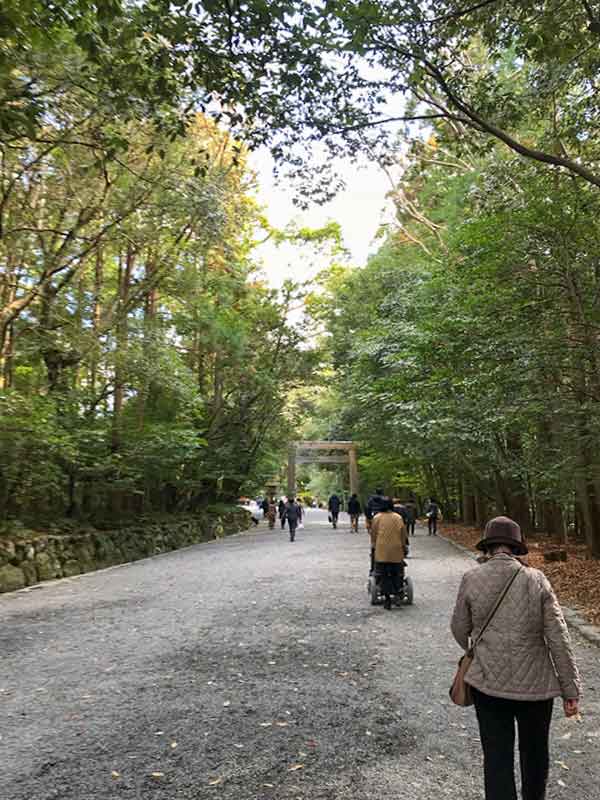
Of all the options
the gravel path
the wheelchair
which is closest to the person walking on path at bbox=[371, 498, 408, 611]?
the wheelchair

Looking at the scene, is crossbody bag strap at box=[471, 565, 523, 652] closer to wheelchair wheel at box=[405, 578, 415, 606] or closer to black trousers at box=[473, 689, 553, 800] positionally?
black trousers at box=[473, 689, 553, 800]

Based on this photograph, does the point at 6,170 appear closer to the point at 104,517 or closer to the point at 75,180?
the point at 75,180

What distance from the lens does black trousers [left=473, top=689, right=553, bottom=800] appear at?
8.75 feet

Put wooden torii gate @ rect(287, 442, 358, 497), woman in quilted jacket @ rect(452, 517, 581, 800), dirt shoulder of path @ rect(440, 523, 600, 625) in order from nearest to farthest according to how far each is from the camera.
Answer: woman in quilted jacket @ rect(452, 517, 581, 800)
dirt shoulder of path @ rect(440, 523, 600, 625)
wooden torii gate @ rect(287, 442, 358, 497)

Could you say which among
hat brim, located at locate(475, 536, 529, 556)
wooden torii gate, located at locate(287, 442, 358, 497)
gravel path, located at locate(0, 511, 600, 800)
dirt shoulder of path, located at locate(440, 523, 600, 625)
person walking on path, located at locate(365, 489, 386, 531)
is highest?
wooden torii gate, located at locate(287, 442, 358, 497)

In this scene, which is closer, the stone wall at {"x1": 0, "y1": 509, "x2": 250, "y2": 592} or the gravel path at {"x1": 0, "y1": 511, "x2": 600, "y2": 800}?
the gravel path at {"x1": 0, "y1": 511, "x2": 600, "y2": 800}

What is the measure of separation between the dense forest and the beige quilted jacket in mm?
4734

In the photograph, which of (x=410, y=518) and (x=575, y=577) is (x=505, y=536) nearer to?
(x=575, y=577)

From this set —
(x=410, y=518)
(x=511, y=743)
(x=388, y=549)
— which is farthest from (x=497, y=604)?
(x=410, y=518)

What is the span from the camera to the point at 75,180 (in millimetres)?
11727

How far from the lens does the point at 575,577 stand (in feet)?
35.1

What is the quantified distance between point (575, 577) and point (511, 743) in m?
9.00

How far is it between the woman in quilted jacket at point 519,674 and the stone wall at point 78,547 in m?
10.2

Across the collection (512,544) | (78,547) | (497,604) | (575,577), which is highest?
(512,544)
